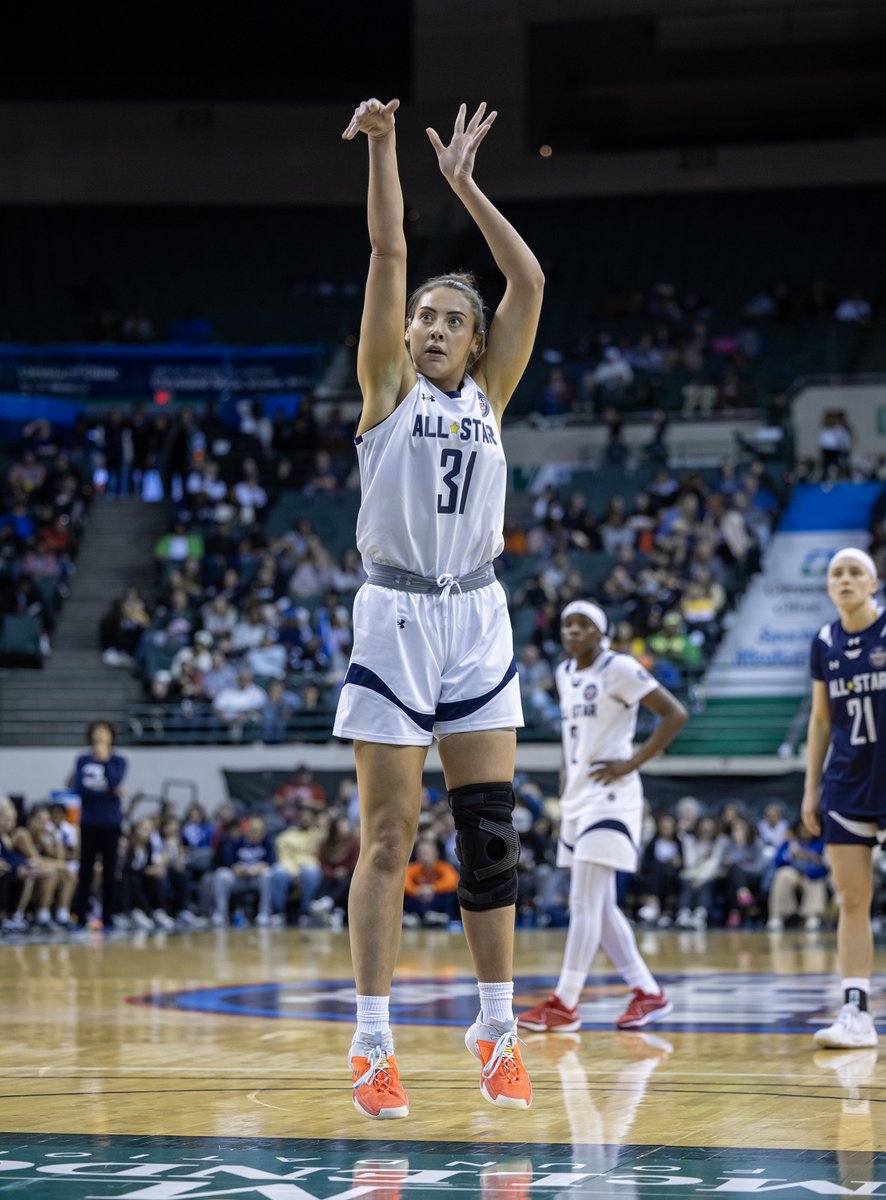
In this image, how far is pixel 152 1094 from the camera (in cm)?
535

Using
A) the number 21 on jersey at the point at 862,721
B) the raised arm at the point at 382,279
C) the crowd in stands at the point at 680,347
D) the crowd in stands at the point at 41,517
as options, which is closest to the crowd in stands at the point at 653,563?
the crowd in stands at the point at 680,347

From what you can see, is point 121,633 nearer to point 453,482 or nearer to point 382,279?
point 453,482

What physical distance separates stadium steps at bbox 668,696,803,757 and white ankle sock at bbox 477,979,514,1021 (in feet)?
54.2

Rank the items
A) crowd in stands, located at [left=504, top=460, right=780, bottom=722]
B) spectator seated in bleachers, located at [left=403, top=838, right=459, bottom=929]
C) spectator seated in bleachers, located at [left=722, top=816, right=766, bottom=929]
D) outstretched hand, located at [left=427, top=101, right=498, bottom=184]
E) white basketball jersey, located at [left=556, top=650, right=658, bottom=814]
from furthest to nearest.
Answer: crowd in stands, located at [left=504, top=460, right=780, bottom=722], spectator seated in bleachers, located at [left=722, top=816, right=766, bottom=929], spectator seated in bleachers, located at [left=403, top=838, right=459, bottom=929], white basketball jersey, located at [left=556, top=650, right=658, bottom=814], outstretched hand, located at [left=427, top=101, right=498, bottom=184]

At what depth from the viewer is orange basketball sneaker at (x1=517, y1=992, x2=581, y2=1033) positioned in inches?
301

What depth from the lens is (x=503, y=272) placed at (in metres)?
5.06

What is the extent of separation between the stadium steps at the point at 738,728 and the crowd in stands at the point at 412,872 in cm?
224

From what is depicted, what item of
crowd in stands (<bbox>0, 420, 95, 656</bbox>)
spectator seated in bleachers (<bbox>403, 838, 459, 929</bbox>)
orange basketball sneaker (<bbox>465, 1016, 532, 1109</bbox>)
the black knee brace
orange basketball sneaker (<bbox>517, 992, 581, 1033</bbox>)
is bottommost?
spectator seated in bleachers (<bbox>403, 838, 459, 929</bbox>)

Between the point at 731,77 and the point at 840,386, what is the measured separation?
7.27 metres

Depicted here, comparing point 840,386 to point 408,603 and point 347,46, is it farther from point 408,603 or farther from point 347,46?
point 408,603

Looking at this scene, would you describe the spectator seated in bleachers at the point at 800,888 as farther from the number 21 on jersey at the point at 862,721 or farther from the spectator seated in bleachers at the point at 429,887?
the number 21 on jersey at the point at 862,721

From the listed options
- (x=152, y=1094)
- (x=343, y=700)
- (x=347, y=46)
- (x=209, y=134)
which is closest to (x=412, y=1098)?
(x=152, y=1094)

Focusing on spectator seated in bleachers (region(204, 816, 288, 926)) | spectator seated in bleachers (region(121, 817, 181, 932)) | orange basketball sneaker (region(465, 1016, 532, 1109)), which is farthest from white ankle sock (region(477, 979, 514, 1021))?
spectator seated in bleachers (region(204, 816, 288, 926))

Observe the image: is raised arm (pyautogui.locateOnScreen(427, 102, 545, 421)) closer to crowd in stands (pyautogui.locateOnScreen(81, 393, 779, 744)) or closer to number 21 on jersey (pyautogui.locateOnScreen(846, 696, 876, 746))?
number 21 on jersey (pyautogui.locateOnScreen(846, 696, 876, 746))
